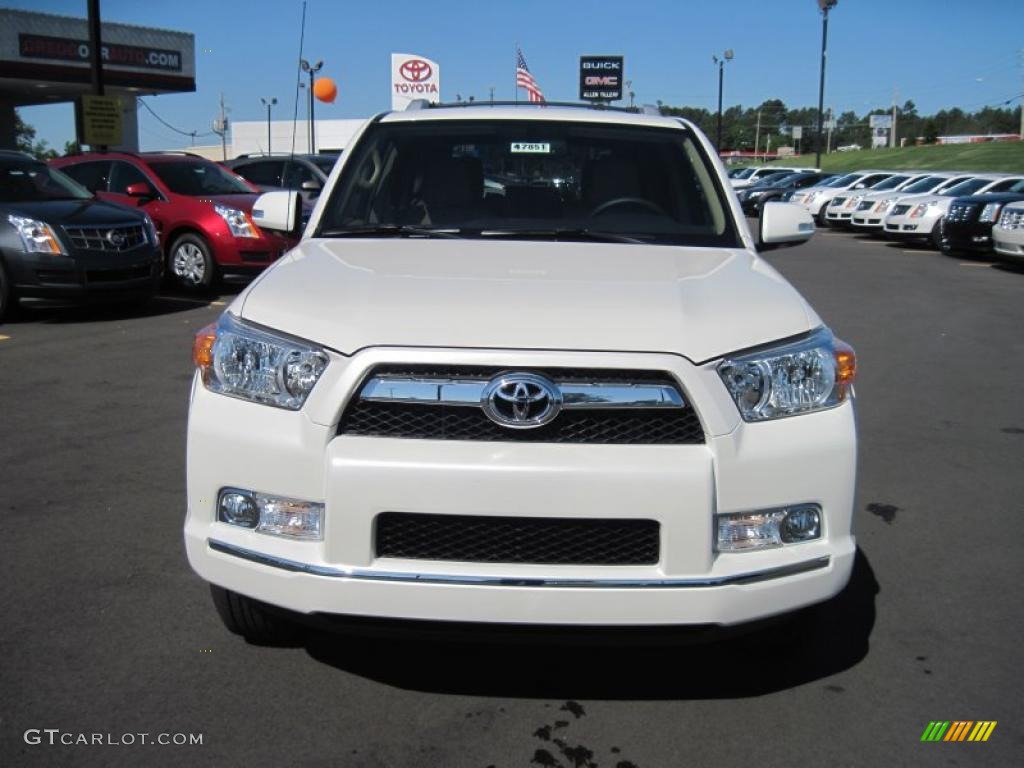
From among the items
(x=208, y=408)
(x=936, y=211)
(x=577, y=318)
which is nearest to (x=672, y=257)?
(x=577, y=318)

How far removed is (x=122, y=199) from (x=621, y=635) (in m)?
12.3

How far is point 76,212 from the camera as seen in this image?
10.8 m

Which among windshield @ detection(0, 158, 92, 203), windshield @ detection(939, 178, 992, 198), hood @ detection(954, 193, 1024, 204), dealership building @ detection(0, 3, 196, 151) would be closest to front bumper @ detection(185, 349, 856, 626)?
windshield @ detection(0, 158, 92, 203)

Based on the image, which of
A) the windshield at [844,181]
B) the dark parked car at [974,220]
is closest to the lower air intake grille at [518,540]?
the dark parked car at [974,220]

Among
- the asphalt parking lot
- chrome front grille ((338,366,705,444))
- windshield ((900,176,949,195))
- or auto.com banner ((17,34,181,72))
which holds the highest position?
or auto.com banner ((17,34,181,72))

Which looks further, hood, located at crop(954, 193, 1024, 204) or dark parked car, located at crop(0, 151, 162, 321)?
hood, located at crop(954, 193, 1024, 204)

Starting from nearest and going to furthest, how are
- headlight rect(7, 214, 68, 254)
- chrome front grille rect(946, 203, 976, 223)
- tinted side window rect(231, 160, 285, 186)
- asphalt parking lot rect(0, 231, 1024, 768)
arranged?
asphalt parking lot rect(0, 231, 1024, 768) < headlight rect(7, 214, 68, 254) < tinted side window rect(231, 160, 285, 186) < chrome front grille rect(946, 203, 976, 223)

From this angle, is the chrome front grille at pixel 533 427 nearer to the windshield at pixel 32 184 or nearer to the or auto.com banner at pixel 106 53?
the windshield at pixel 32 184

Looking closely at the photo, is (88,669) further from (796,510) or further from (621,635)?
(796,510)

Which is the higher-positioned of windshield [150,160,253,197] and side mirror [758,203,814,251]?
windshield [150,160,253,197]

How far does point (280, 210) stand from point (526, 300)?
1960 mm

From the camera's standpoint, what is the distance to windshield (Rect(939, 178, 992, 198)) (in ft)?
72.8

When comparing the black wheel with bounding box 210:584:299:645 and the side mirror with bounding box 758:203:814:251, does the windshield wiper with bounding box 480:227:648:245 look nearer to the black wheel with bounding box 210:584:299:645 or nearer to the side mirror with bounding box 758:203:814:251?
the side mirror with bounding box 758:203:814:251

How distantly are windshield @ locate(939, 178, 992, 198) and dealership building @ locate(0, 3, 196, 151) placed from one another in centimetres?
2373
